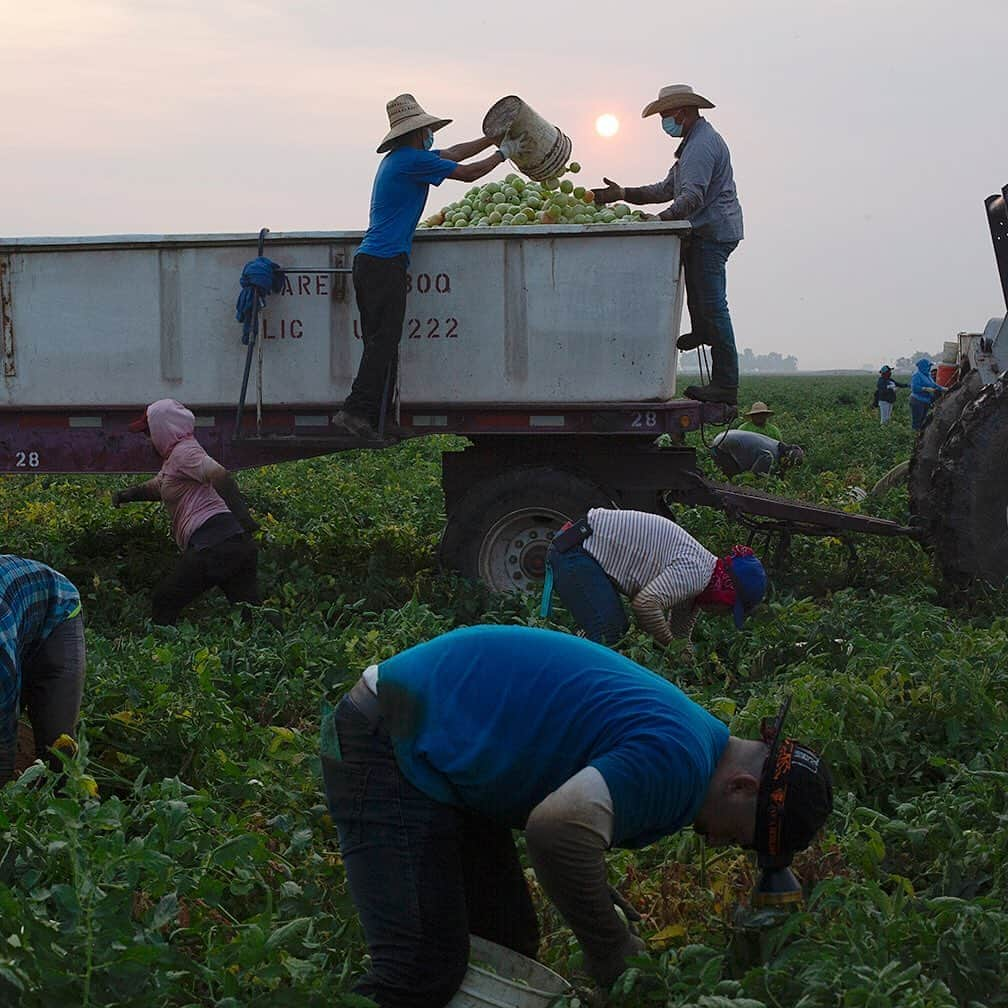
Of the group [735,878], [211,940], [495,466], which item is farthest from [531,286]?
[211,940]

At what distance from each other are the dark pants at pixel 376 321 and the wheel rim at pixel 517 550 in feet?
3.39

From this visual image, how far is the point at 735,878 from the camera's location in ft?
14.9

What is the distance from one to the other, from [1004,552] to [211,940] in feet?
20.4

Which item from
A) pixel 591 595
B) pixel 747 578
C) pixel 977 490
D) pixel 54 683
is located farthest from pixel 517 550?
pixel 54 683

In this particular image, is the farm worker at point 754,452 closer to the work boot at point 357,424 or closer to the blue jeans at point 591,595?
the work boot at point 357,424

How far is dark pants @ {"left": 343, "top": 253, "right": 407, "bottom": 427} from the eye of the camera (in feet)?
28.1

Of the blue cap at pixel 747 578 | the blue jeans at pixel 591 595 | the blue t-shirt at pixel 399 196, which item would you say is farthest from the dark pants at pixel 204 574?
the blue cap at pixel 747 578

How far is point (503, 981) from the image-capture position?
3615 millimetres

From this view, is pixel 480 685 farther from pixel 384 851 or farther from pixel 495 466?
pixel 495 466

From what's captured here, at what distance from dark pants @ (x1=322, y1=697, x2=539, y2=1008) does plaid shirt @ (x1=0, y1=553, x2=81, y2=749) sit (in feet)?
4.35

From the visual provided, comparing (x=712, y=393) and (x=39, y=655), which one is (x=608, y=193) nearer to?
(x=712, y=393)

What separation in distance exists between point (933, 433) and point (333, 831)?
23.5 ft

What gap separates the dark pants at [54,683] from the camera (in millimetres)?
4715

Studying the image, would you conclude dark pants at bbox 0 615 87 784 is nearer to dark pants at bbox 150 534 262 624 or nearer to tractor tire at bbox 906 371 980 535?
dark pants at bbox 150 534 262 624
